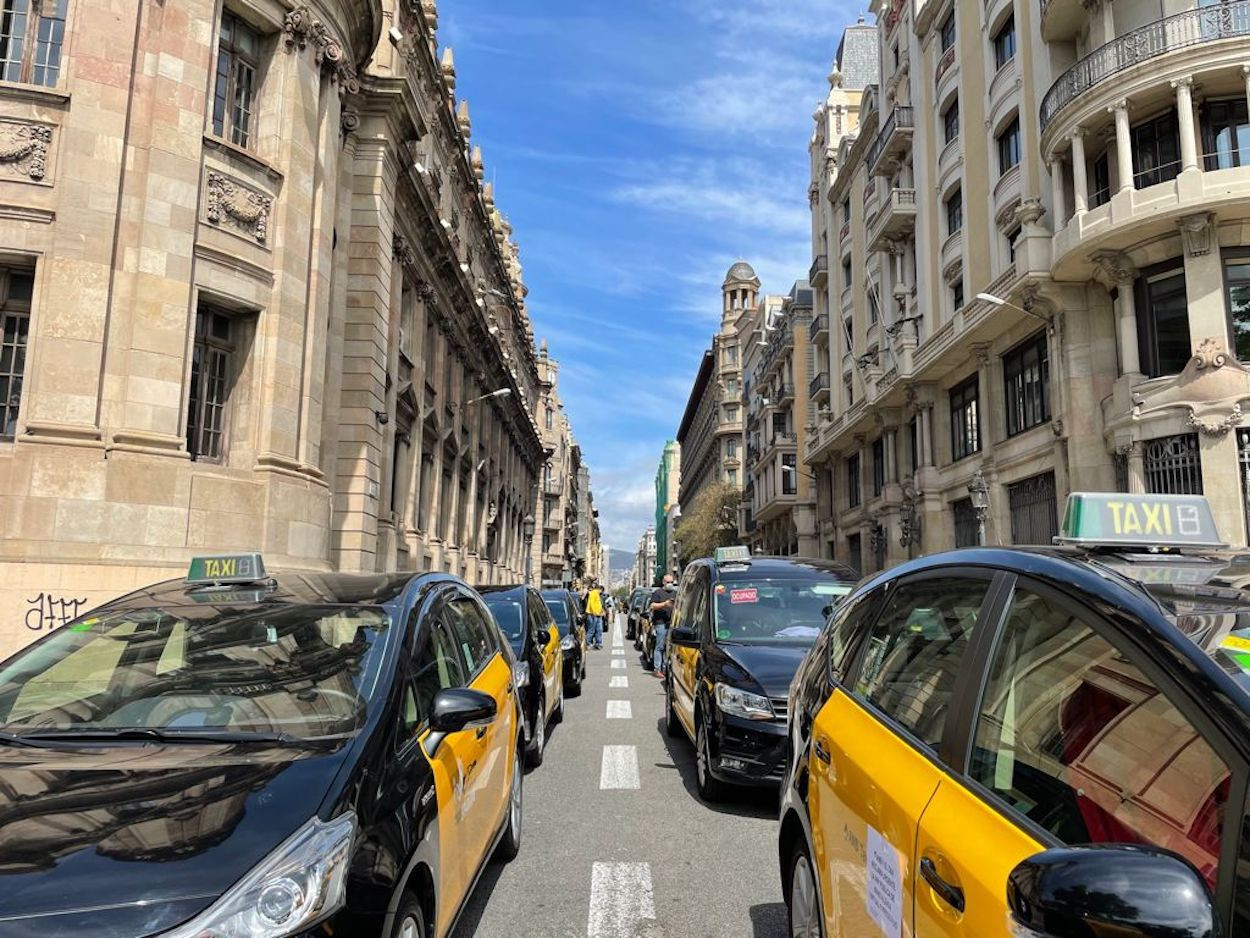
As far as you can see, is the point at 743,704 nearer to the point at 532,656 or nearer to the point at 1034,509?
the point at 532,656

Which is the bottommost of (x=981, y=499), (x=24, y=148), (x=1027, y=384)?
(x=981, y=499)

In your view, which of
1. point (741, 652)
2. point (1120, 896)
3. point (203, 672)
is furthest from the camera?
point (741, 652)

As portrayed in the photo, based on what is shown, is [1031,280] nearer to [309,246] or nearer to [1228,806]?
[309,246]

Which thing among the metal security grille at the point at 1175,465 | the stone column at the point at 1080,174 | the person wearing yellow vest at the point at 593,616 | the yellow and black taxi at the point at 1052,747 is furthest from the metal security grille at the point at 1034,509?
the yellow and black taxi at the point at 1052,747

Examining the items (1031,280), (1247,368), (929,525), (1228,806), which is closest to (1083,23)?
(1031,280)

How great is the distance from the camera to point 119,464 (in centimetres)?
1232

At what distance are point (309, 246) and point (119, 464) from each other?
5.78m

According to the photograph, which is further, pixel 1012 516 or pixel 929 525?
pixel 929 525

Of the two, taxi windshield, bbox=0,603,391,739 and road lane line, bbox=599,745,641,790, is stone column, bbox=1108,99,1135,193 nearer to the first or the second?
road lane line, bbox=599,745,641,790

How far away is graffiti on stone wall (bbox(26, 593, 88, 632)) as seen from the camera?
1157 centimetres

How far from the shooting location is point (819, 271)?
42.8 m

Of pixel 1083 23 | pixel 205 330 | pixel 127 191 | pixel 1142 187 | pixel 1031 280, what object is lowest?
pixel 205 330

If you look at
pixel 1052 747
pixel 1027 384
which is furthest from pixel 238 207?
pixel 1027 384

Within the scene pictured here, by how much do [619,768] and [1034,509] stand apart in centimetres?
1751
